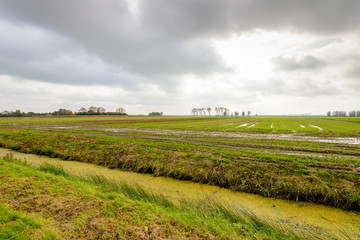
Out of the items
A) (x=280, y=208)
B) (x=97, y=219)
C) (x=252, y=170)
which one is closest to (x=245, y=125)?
(x=252, y=170)

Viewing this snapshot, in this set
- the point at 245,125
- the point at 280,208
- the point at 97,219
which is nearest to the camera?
the point at 97,219

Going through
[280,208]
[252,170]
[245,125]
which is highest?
[245,125]

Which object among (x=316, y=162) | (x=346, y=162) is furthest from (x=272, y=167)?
(x=346, y=162)

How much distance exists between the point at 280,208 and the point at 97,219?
681cm

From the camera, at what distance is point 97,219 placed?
12.4ft

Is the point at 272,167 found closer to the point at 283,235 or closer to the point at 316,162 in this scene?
the point at 316,162

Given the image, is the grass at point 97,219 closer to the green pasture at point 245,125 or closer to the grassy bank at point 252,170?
the grassy bank at point 252,170

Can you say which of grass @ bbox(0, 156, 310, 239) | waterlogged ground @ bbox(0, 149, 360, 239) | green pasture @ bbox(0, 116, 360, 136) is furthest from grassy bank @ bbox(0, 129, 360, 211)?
green pasture @ bbox(0, 116, 360, 136)

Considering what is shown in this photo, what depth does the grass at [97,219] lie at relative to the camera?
333 cm

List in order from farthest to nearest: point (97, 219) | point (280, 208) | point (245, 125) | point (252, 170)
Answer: point (245, 125), point (252, 170), point (280, 208), point (97, 219)

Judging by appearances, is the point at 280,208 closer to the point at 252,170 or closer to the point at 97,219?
the point at 252,170

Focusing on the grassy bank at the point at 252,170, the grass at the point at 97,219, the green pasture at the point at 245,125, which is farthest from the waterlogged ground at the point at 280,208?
the green pasture at the point at 245,125

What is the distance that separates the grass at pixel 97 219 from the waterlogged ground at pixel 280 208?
79cm

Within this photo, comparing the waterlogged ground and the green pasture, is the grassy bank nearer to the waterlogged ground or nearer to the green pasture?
the waterlogged ground
